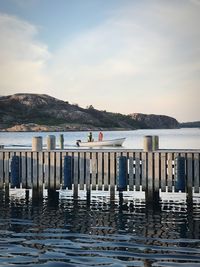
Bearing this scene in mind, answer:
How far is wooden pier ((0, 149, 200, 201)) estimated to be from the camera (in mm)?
22766

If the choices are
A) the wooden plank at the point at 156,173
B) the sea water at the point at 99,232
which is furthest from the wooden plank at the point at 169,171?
the sea water at the point at 99,232

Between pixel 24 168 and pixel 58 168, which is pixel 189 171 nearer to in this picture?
pixel 58 168

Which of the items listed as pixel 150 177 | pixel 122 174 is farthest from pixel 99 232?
pixel 150 177

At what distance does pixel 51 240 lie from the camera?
1633cm

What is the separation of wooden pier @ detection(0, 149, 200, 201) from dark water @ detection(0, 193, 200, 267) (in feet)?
4.11

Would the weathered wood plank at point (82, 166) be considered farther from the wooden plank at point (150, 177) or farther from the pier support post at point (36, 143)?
the wooden plank at point (150, 177)

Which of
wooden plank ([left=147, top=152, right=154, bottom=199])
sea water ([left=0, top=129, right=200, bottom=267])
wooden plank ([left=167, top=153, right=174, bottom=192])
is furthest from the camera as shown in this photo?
wooden plank ([left=147, top=152, right=154, bottom=199])

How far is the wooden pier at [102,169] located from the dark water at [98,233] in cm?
125

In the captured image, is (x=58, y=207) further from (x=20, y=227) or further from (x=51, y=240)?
(x=51, y=240)

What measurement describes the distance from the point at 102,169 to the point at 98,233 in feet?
21.4

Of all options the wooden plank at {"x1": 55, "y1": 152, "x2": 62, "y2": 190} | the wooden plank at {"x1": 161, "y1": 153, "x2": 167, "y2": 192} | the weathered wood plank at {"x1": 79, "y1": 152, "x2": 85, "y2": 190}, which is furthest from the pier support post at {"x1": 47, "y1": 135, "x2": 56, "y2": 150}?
the wooden plank at {"x1": 161, "y1": 153, "x2": 167, "y2": 192}

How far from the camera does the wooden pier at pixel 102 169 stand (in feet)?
74.7

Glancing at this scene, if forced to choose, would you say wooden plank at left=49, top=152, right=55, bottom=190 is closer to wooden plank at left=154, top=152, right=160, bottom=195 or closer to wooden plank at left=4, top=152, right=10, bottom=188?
wooden plank at left=4, top=152, right=10, bottom=188

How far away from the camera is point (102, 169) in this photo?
78.0 ft
